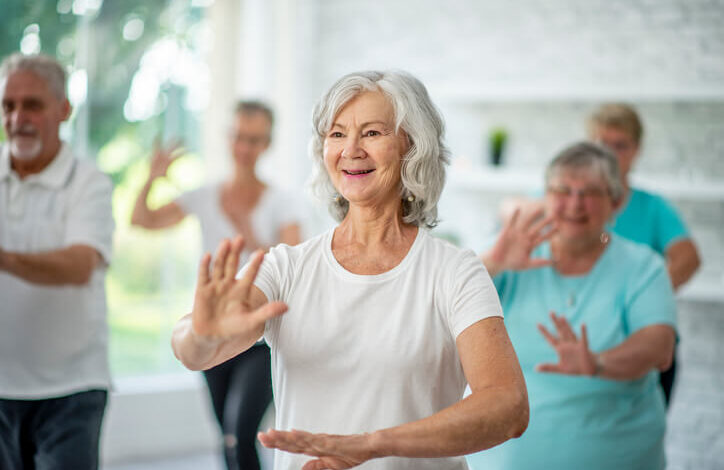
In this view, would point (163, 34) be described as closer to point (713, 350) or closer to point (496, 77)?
point (496, 77)

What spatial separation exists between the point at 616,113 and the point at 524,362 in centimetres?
143

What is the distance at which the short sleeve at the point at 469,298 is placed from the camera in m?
1.39

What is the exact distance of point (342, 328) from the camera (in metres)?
1.45

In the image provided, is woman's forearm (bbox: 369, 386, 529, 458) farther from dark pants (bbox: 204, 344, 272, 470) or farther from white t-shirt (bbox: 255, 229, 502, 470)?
dark pants (bbox: 204, 344, 272, 470)

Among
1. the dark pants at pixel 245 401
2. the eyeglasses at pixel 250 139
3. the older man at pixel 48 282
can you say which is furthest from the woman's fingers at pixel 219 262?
the eyeglasses at pixel 250 139

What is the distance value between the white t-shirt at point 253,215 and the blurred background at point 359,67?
1191mm

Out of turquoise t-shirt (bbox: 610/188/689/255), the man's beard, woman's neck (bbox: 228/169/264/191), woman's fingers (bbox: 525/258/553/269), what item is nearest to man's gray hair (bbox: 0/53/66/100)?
the man's beard

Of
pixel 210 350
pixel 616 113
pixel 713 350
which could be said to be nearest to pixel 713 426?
pixel 713 350

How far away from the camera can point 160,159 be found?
304cm

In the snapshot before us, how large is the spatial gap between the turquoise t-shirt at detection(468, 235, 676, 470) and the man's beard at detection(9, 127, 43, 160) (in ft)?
4.48

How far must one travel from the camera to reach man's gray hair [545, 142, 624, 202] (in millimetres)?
2367

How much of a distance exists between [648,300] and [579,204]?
0.35 m

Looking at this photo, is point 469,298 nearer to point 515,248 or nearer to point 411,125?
point 411,125

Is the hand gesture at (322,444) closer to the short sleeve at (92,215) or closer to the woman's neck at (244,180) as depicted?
the short sleeve at (92,215)
